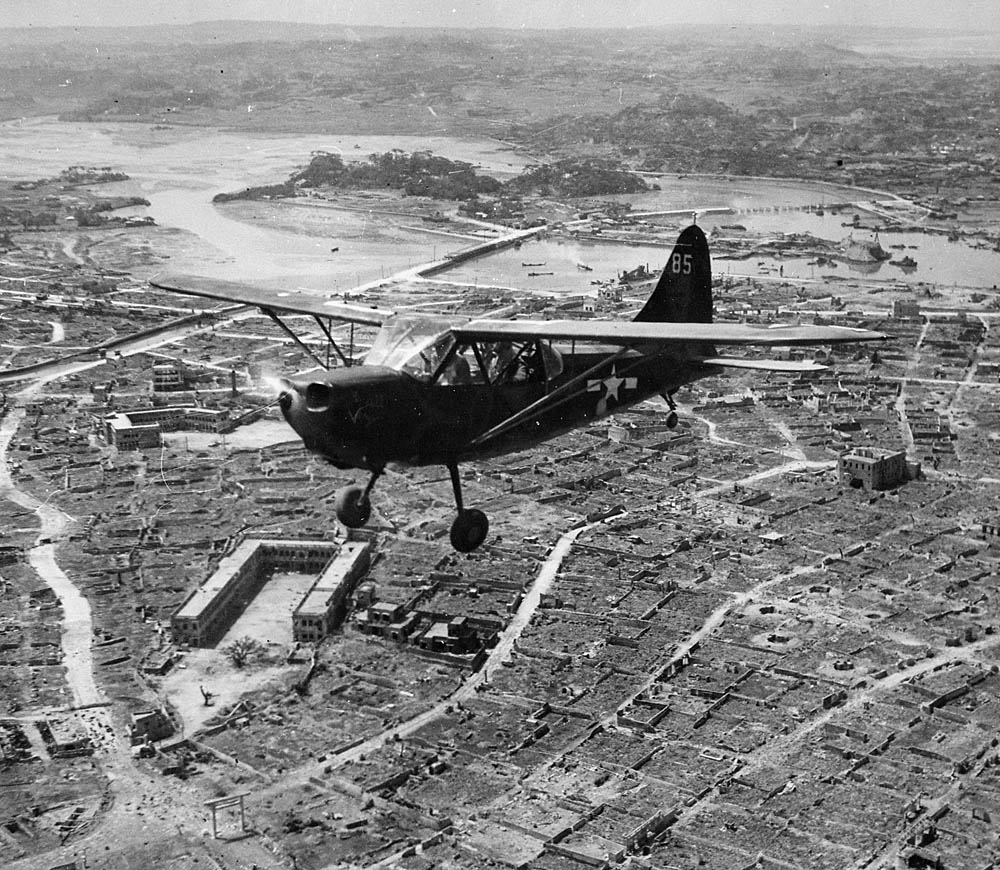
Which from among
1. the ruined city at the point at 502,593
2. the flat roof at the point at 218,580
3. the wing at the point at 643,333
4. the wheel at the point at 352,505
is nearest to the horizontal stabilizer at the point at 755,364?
the wing at the point at 643,333

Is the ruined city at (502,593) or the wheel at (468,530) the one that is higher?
the wheel at (468,530)

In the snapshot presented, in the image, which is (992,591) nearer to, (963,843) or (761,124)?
(963,843)

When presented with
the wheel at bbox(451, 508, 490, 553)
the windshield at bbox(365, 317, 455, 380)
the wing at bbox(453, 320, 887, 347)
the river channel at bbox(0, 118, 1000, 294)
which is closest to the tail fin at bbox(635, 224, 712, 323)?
the wing at bbox(453, 320, 887, 347)

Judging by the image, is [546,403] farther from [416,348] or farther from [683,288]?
[683,288]

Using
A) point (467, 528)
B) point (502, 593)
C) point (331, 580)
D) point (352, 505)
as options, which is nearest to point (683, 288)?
point (467, 528)

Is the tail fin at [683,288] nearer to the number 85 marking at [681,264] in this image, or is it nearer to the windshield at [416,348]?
the number 85 marking at [681,264]
